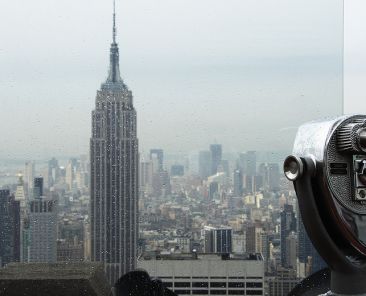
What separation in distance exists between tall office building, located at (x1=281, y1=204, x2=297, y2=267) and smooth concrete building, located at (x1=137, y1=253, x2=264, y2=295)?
0.10m

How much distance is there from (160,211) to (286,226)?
499 mm

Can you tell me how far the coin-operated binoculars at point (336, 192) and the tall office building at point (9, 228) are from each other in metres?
1.38

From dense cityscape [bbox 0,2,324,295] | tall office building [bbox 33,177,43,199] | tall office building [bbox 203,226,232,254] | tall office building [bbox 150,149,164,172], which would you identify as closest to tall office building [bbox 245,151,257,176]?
dense cityscape [bbox 0,2,324,295]

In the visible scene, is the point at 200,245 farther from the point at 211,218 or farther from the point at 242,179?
the point at 242,179

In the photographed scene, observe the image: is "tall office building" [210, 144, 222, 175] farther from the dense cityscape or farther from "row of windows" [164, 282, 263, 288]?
"row of windows" [164, 282, 263, 288]

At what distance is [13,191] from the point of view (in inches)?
85.4

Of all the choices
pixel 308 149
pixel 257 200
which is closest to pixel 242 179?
pixel 257 200

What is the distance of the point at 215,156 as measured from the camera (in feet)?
7.67

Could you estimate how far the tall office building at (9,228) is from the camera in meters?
2.09

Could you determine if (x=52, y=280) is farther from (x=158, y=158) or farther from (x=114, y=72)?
(x=114, y=72)

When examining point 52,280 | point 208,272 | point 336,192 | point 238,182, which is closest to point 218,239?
point 208,272

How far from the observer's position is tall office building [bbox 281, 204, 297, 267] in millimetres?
2171

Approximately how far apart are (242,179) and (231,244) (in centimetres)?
27

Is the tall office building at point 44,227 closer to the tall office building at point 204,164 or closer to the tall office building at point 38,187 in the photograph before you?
the tall office building at point 38,187
